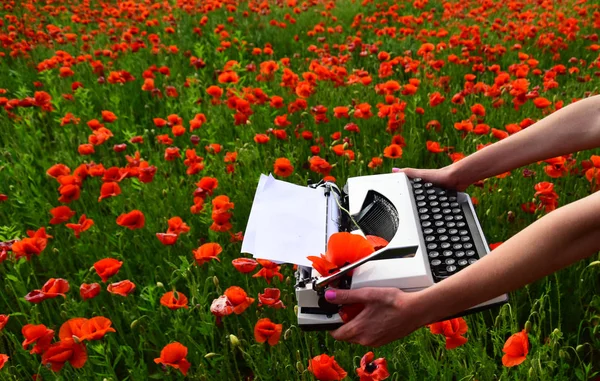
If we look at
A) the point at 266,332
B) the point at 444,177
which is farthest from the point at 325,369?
the point at 444,177

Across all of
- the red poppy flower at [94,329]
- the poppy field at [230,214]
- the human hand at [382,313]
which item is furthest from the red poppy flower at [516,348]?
the red poppy flower at [94,329]

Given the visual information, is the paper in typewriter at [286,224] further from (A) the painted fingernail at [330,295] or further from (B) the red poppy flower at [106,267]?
(B) the red poppy flower at [106,267]

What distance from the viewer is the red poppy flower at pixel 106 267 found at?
1.71 meters

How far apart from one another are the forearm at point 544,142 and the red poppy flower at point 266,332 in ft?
2.74

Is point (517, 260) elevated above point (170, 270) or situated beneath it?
elevated above

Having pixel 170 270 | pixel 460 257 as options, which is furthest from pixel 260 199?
pixel 170 270

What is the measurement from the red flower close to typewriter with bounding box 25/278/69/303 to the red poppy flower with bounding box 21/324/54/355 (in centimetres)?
18

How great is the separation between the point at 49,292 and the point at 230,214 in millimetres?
702

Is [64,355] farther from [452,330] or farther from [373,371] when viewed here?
[452,330]

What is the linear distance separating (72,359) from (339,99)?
8.36 ft

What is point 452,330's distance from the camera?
1351 millimetres

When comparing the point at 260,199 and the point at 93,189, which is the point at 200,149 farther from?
the point at 260,199

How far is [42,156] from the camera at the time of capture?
321 cm

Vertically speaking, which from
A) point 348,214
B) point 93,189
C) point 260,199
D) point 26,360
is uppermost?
point 260,199
